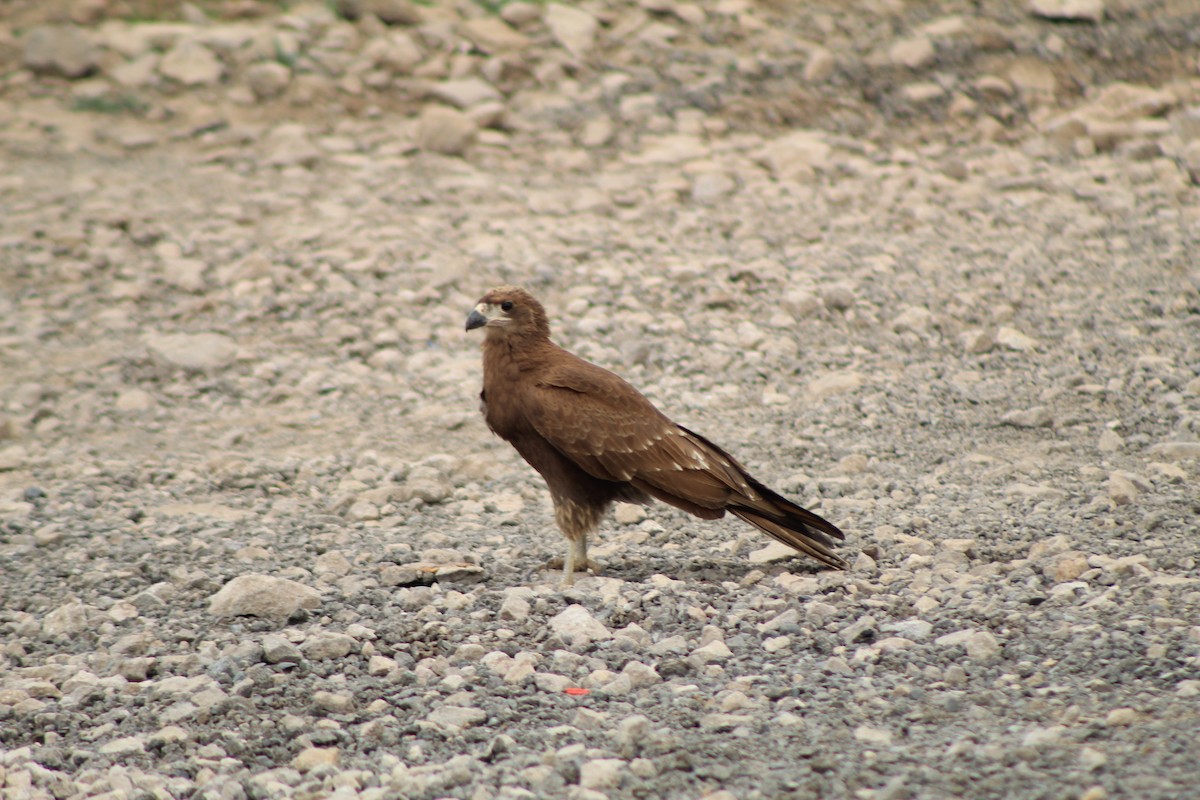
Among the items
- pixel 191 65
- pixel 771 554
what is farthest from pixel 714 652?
pixel 191 65

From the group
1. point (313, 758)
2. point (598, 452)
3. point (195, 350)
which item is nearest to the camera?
point (313, 758)

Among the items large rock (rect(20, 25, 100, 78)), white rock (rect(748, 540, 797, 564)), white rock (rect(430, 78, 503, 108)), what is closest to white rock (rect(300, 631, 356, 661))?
white rock (rect(748, 540, 797, 564))

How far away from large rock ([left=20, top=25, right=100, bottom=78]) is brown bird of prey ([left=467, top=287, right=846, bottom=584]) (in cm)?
808

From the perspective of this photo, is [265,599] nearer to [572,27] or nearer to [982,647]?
[982,647]

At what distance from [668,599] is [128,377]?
512 cm

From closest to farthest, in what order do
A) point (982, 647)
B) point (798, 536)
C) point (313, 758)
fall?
point (313, 758) < point (982, 647) < point (798, 536)

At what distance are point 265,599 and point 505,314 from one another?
1.87 metres

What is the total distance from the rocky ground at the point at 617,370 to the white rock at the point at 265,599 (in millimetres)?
16

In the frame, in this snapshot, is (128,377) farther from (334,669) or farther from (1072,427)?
(1072,427)

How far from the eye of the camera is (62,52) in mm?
12859

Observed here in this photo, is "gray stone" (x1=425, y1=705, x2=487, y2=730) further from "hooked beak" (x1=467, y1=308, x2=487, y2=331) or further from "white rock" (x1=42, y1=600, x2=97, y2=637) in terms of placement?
"hooked beak" (x1=467, y1=308, x2=487, y2=331)

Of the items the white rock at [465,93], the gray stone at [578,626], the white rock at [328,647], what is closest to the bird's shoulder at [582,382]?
the gray stone at [578,626]

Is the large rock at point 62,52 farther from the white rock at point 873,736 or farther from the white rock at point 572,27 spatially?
the white rock at point 873,736

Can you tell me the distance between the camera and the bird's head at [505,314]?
673cm
